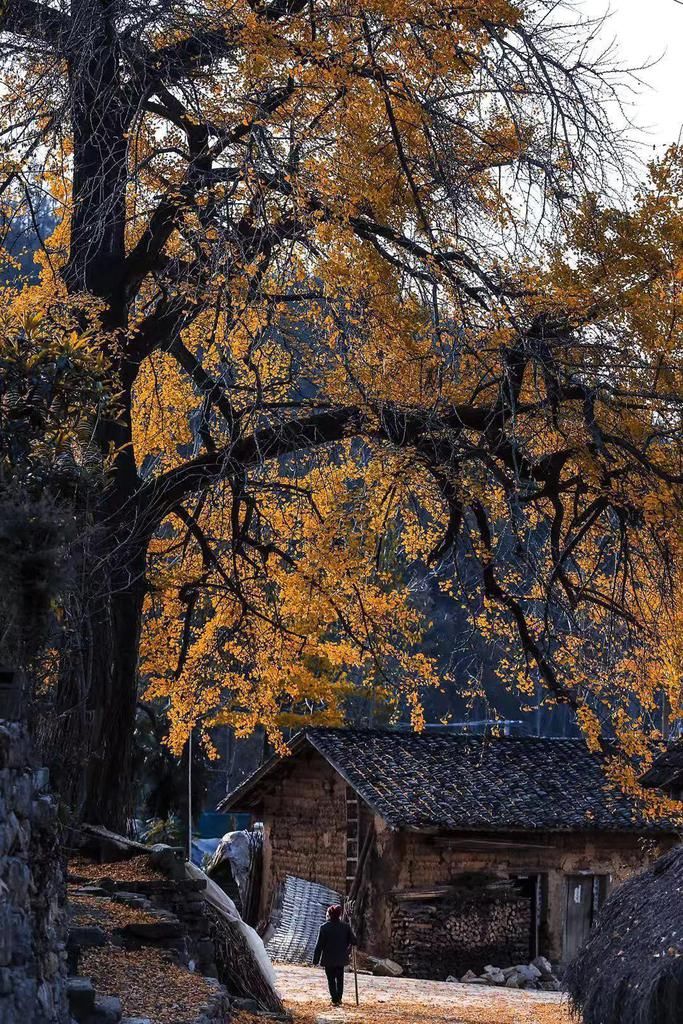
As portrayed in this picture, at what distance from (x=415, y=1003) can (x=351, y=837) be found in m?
7.86

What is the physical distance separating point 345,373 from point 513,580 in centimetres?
398

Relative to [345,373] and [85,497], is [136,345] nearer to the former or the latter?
[345,373]

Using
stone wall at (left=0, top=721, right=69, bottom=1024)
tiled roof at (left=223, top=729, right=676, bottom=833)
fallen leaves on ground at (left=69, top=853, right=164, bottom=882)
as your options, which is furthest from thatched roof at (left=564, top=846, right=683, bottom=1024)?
tiled roof at (left=223, top=729, right=676, bottom=833)

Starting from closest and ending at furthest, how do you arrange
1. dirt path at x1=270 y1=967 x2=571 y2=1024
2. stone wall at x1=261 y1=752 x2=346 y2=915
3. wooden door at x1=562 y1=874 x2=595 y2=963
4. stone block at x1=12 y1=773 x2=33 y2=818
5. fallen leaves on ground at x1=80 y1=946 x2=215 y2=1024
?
stone block at x1=12 y1=773 x2=33 y2=818 < fallen leaves on ground at x1=80 y1=946 x2=215 y2=1024 < dirt path at x1=270 y1=967 x2=571 y2=1024 < wooden door at x1=562 y1=874 x2=595 y2=963 < stone wall at x1=261 y1=752 x2=346 y2=915

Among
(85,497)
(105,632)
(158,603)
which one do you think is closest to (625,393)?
(85,497)

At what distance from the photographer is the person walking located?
17359 millimetres

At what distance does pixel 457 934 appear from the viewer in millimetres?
24156

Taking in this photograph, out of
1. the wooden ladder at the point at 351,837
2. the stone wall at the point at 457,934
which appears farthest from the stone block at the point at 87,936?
the wooden ladder at the point at 351,837

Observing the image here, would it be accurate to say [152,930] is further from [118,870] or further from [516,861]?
[516,861]

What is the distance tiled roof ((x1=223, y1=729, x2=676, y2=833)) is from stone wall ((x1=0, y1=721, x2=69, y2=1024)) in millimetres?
16897

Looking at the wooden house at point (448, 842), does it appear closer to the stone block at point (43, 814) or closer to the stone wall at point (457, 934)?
the stone wall at point (457, 934)

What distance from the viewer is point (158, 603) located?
17.1 metres

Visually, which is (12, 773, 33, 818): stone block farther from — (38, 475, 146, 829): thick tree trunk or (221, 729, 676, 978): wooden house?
(221, 729, 676, 978): wooden house

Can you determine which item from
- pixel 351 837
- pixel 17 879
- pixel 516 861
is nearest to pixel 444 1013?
pixel 516 861
